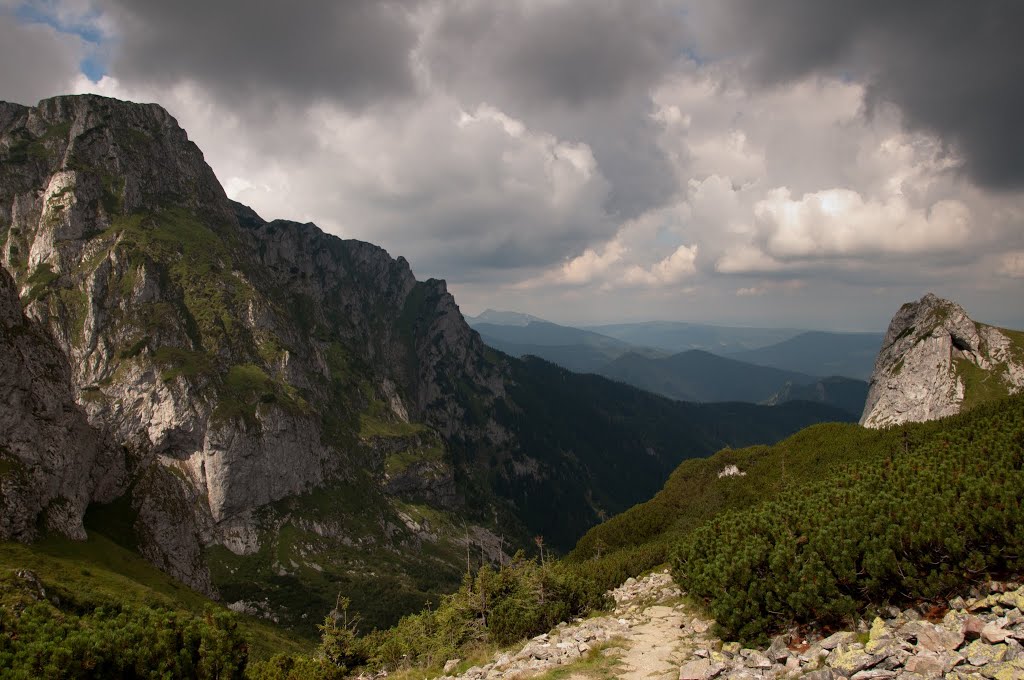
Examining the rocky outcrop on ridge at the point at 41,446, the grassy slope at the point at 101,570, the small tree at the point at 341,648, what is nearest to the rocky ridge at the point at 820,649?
the small tree at the point at 341,648

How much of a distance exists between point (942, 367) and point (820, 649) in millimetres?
184430

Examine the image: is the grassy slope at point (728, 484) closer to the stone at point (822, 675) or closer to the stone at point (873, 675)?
the stone at point (822, 675)

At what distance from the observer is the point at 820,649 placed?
23.2m

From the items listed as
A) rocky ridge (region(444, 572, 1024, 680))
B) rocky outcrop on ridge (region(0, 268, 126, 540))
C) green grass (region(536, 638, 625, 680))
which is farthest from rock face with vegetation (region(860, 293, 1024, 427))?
rocky outcrop on ridge (region(0, 268, 126, 540))

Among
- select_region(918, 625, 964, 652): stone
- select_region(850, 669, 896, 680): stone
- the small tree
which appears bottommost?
the small tree

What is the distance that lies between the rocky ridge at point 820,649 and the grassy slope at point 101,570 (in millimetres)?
69792

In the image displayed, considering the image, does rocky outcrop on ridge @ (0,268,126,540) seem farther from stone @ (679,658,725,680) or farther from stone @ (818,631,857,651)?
stone @ (818,631,857,651)

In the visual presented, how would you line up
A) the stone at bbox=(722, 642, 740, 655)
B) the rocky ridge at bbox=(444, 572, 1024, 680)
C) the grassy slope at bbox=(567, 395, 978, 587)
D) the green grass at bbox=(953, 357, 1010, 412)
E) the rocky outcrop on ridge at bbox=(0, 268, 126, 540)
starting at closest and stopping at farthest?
the rocky ridge at bbox=(444, 572, 1024, 680), the stone at bbox=(722, 642, 740, 655), the grassy slope at bbox=(567, 395, 978, 587), the rocky outcrop on ridge at bbox=(0, 268, 126, 540), the green grass at bbox=(953, 357, 1010, 412)

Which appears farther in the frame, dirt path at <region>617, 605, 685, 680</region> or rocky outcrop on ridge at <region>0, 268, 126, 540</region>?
rocky outcrop on ridge at <region>0, 268, 126, 540</region>

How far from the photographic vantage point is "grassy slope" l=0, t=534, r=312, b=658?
86.6 meters

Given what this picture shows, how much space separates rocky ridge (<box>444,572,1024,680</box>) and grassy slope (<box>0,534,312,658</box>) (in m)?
69.8

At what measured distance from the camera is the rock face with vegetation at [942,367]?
154 m

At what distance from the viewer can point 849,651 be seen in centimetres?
2170

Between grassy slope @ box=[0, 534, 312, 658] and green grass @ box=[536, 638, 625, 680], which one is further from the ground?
green grass @ box=[536, 638, 625, 680]
